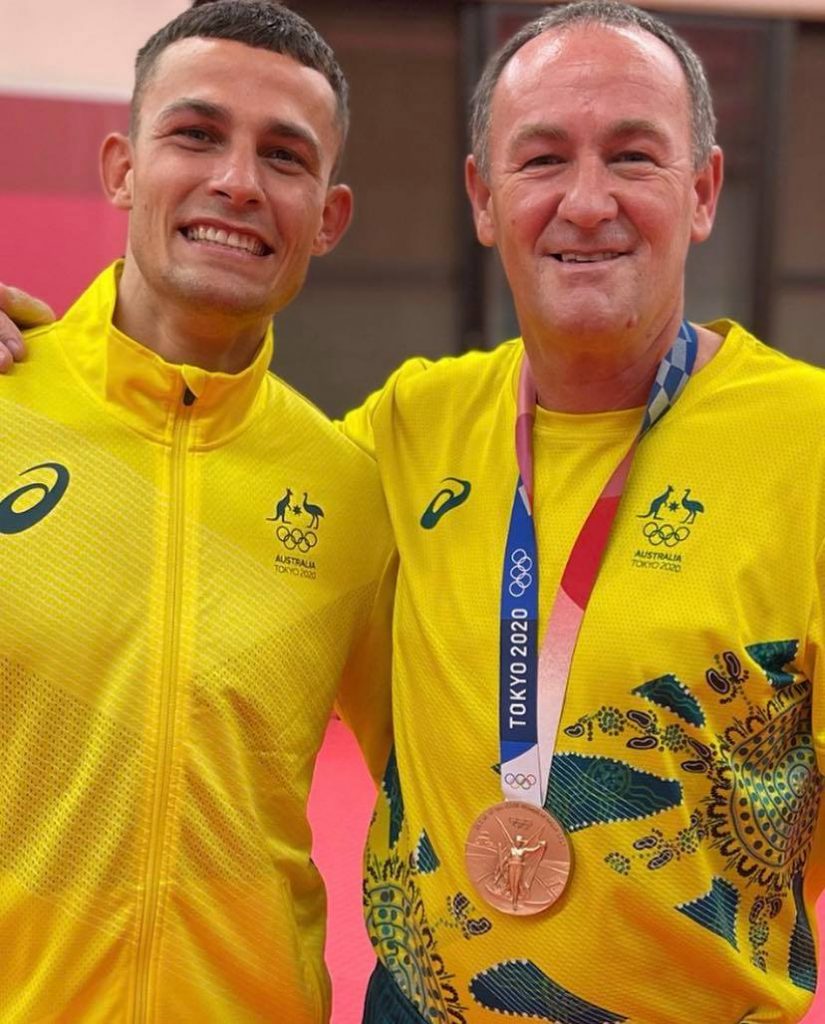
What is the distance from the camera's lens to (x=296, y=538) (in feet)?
4.96

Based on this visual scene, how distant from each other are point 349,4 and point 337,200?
4.04 metres

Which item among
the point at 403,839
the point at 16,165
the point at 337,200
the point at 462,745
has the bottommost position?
the point at 403,839

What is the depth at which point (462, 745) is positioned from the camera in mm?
1402

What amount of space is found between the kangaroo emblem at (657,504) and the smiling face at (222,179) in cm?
57

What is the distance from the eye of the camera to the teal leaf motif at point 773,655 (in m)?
1.30

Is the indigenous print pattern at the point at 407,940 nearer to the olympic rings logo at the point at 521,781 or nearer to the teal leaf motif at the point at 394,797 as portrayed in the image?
the teal leaf motif at the point at 394,797

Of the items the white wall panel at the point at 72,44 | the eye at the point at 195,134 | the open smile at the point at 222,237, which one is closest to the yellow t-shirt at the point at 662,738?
the open smile at the point at 222,237

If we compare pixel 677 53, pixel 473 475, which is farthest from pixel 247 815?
pixel 677 53

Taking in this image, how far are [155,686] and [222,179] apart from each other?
2.13ft

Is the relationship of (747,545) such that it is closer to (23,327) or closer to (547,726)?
(547,726)

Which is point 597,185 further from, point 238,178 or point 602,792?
point 602,792

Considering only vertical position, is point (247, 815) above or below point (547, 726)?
below

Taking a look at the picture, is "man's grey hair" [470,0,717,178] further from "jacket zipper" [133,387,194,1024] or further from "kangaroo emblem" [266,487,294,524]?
"jacket zipper" [133,387,194,1024]

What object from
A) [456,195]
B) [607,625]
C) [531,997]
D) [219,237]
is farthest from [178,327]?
[456,195]
